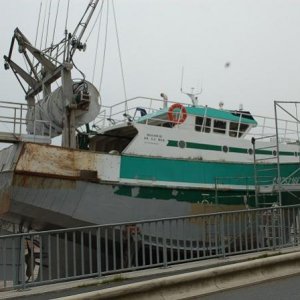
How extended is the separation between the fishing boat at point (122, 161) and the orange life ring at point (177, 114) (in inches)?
1.3

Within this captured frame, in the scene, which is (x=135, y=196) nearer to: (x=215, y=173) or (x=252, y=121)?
(x=215, y=173)

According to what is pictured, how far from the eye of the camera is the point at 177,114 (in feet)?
49.3

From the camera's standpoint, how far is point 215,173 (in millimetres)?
14344

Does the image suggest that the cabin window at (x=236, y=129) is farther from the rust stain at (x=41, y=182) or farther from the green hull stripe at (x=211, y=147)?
the rust stain at (x=41, y=182)

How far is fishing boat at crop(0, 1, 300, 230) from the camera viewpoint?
39.5 feet

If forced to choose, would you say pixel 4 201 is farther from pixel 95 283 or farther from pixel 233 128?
pixel 233 128

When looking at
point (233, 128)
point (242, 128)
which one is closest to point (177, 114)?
point (233, 128)

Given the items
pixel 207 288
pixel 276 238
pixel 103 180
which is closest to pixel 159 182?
pixel 103 180

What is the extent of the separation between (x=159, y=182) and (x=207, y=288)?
7.78 m

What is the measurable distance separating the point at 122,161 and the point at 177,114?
9.95 feet

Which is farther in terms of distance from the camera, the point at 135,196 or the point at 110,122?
the point at 110,122

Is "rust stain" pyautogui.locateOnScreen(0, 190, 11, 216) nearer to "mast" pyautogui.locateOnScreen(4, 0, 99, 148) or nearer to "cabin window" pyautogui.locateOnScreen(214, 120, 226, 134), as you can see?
"mast" pyautogui.locateOnScreen(4, 0, 99, 148)

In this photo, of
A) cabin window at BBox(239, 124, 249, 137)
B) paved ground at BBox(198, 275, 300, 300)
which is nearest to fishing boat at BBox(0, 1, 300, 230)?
cabin window at BBox(239, 124, 249, 137)

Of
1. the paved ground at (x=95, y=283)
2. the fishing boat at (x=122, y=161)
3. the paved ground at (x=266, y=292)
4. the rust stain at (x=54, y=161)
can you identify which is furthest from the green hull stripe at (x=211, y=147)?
the paved ground at (x=266, y=292)
